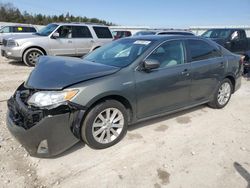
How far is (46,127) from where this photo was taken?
263cm

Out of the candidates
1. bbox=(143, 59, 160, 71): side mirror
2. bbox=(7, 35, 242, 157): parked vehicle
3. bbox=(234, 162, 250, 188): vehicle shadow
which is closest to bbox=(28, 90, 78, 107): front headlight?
bbox=(7, 35, 242, 157): parked vehicle

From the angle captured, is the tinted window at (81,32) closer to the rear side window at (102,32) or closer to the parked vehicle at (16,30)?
the rear side window at (102,32)

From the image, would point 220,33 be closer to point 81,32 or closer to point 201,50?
point 81,32

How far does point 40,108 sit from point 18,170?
0.82 meters

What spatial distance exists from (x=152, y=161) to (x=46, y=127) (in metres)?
1.42

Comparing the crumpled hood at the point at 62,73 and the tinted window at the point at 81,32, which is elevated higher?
the tinted window at the point at 81,32

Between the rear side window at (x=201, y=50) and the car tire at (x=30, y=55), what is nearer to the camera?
the rear side window at (x=201, y=50)

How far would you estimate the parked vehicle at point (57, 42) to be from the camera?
29.0 feet

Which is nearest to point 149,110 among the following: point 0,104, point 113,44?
point 113,44

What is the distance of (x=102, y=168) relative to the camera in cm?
283

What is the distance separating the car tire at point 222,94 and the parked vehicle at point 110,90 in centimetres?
10

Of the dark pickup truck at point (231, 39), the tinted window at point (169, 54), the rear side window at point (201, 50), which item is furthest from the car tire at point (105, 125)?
the dark pickup truck at point (231, 39)

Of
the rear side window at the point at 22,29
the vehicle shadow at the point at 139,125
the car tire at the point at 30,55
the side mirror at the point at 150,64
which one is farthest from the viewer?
the rear side window at the point at 22,29

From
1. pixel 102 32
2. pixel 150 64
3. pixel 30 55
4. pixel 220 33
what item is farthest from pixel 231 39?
pixel 150 64
